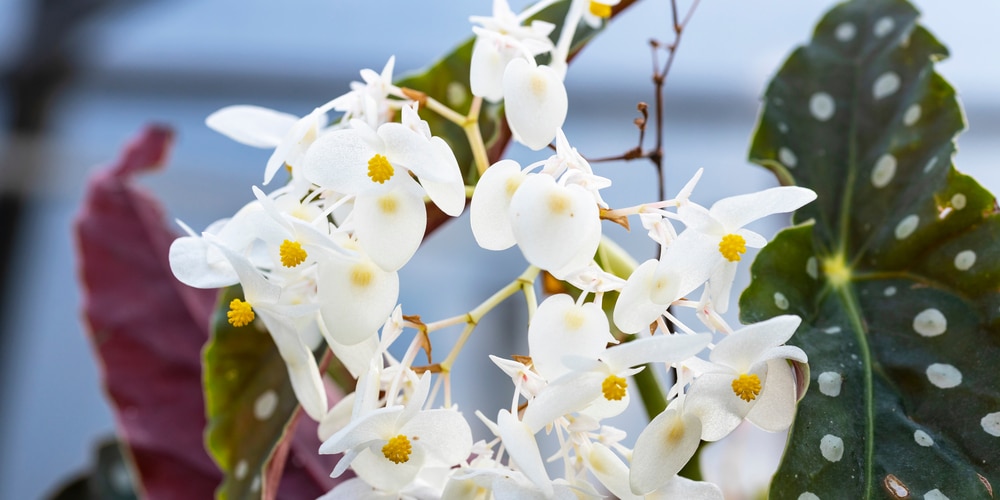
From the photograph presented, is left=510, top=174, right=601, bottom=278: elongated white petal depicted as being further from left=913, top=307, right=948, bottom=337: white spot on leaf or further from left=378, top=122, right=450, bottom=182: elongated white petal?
left=913, top=307, right=948, bottom=337: white spot on leaf

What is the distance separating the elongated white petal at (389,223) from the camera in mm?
310

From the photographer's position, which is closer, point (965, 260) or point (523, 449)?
point (523, 449)

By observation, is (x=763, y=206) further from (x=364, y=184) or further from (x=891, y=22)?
(x=891, y=22)

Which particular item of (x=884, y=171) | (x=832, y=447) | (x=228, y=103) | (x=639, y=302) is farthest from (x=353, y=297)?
(x=228, y=103)

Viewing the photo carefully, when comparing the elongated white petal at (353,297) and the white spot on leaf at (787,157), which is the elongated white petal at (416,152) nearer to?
the elongated white petal at (353,297)

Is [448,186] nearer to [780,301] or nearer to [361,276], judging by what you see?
[361,276]

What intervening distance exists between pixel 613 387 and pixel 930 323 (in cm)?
21

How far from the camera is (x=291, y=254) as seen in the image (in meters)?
0.31

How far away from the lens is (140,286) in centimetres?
64

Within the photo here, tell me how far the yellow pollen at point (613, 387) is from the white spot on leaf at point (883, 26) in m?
0.34

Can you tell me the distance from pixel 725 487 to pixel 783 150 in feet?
1.72

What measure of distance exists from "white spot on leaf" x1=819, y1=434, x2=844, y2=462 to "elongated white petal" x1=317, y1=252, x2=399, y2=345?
191mm

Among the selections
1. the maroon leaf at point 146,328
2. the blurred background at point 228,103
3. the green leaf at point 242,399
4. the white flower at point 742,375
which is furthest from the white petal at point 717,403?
the blurred background at point 228,103

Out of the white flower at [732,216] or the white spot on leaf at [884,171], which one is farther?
the white spot on leaf at [884,171]
